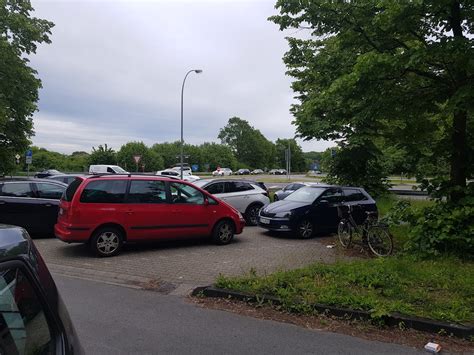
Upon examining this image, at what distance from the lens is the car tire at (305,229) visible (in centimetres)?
1112

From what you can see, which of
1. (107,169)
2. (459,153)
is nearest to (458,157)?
(459,153)

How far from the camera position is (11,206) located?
10.3m

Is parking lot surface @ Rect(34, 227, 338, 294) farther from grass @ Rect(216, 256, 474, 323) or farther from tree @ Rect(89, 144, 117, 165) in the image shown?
tree @ Rect(89, 144, 117, 165)

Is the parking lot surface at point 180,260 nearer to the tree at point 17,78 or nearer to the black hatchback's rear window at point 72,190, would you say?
the black hatchback's rear window at point 72,190

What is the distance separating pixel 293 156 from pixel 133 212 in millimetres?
119795

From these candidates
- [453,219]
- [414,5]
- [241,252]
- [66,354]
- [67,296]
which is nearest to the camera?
[66,354]

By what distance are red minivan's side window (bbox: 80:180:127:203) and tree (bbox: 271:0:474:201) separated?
452 centimetres

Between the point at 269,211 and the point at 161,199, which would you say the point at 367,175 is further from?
the point at 161,199

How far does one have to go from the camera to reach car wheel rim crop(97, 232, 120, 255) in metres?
8.48

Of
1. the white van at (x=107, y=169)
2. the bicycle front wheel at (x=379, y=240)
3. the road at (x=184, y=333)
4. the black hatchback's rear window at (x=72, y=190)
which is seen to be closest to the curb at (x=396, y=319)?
the road at (x=184, y=333)

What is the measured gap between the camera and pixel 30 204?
34.5 ft

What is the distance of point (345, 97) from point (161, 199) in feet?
15.0

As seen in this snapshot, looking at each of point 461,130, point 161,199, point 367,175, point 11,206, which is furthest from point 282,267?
point 367,175

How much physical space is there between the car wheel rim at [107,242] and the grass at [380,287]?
341cm
